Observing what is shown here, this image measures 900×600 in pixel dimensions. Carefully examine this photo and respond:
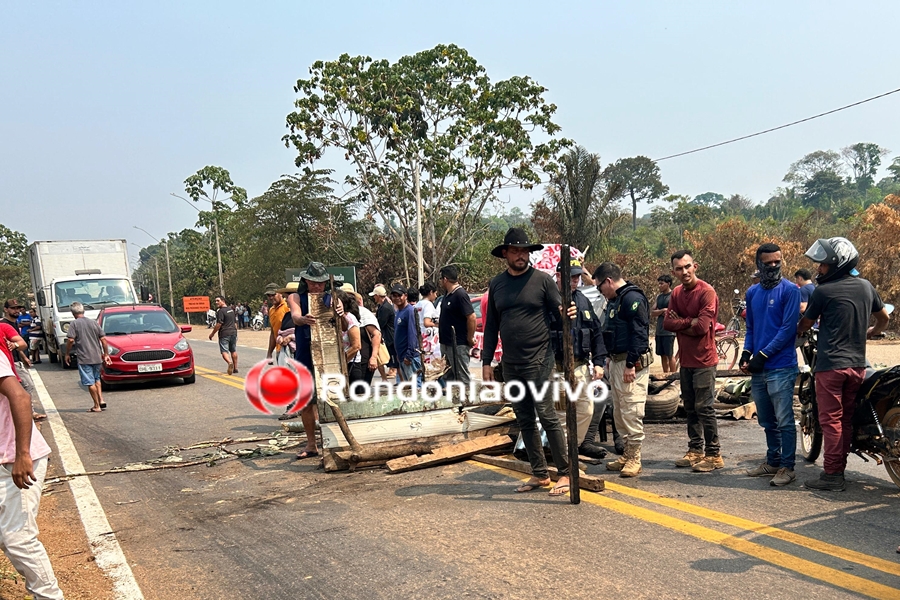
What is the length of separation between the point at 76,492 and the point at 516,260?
4549 mm

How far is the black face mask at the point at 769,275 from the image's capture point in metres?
6.12

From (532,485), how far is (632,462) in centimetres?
98

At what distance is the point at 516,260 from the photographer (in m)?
5.81

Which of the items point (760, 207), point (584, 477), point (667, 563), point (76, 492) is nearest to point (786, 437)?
point (584, 477)

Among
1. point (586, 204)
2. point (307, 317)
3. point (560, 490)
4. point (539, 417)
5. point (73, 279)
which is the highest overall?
point (586, 204)

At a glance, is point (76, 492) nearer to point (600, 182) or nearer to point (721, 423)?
point (721, 423)

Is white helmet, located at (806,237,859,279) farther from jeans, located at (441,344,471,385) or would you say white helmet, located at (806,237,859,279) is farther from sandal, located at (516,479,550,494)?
jeans, located at (441,344,471,385)

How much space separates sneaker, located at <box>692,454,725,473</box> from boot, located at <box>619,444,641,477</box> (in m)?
0.50

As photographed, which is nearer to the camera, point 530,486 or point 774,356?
point 530,486

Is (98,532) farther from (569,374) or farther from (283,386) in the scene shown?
(569,374)

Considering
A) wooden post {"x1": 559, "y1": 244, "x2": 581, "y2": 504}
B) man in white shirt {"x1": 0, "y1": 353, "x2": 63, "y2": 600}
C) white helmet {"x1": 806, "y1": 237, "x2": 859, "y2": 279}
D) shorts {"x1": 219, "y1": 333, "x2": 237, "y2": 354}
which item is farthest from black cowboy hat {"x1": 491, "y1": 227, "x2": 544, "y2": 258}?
shorts {"x1": 219, "y1": 333, "x2": 237, "y2": 354}

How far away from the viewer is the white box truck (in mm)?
20344

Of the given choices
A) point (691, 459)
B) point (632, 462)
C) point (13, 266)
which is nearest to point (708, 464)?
point (691, 459)

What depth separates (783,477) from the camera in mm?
5797
